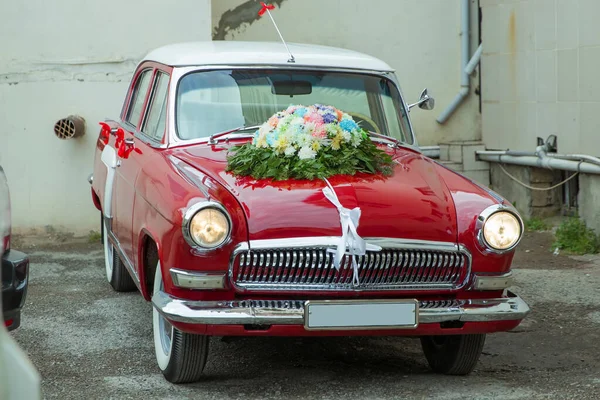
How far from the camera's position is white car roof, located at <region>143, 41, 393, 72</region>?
19.6 ft

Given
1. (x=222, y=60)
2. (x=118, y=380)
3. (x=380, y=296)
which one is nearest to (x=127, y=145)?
(x=222, y=60)

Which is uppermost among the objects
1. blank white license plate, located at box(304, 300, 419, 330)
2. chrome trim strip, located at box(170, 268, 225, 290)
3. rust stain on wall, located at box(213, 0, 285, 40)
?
rust stain on wall, located at box(213, 0, 285, 40)

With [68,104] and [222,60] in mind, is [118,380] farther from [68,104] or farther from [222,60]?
[68,104]

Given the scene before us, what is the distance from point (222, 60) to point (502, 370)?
92.6 inches

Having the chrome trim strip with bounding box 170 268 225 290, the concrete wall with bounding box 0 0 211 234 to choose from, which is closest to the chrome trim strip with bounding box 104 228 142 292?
the chrome trim strip with bounding box 170 268 225 290

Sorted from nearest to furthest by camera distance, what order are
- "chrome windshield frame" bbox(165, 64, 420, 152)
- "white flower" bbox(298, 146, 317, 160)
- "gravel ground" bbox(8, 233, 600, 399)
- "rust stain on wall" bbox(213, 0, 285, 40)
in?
"gravel ground" bbox(8, 233, 600, 399) → "white flower" bbox(298, 146, 317, 160) → "chrome windshield frame" bbox(165, 64, 420, 152) → "rust stain on wall" bbox(213, 0, 285, 40)

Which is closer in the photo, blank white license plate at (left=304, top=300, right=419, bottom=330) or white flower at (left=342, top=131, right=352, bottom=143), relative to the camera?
blank white license plate at (left=304, top=300, right=419, bottom=330)

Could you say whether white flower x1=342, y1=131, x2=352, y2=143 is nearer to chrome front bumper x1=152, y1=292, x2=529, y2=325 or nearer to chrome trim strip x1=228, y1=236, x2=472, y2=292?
chrome trim strip x1=228, y1=236, x2=472, y2=292

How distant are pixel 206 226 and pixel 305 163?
2.50 feet

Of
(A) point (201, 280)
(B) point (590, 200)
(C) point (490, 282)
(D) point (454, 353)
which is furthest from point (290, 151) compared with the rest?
(B) point (590, 200)

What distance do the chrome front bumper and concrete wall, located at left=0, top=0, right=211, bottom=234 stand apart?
4622mm

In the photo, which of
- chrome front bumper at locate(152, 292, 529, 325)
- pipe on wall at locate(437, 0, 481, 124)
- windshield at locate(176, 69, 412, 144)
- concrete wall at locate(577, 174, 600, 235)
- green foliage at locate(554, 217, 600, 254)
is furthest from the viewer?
pipe on wall at locate(437, 0, 481, 124)

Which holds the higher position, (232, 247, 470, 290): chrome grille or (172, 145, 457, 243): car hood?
(172, 145, 457, 243): car hood

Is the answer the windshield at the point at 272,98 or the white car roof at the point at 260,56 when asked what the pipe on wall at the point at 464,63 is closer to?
the white car roof at the point at 260,56
